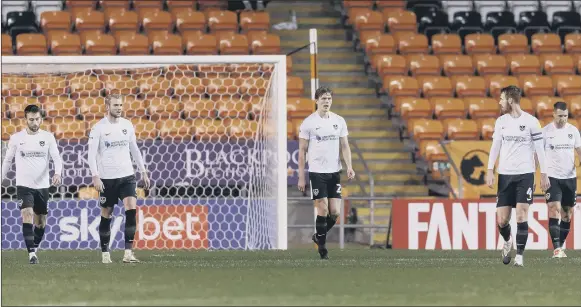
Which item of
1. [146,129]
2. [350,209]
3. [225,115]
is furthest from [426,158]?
[146,129]

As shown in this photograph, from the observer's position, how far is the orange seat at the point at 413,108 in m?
22.2

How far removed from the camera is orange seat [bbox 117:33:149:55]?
2219 cm

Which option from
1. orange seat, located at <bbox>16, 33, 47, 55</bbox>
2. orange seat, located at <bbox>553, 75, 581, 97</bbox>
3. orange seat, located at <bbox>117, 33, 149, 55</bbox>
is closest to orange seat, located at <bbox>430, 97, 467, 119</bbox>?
orange seat, located at <bbox>553, 75, 581, 97</bbox>

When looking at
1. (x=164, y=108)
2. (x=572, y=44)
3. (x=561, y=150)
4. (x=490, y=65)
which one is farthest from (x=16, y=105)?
Answer: (x=572, y=44)

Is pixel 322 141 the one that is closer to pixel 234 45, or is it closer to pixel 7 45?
pixel 234 45

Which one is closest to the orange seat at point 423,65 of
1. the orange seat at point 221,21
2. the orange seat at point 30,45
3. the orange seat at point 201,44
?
the orange seat at point 221,21

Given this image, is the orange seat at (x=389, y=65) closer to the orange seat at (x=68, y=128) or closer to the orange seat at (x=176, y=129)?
the orange seat at (x=176, y=129)

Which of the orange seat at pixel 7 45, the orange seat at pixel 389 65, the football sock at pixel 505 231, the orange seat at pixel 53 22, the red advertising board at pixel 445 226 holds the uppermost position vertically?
the orange seat at pixel 53 22

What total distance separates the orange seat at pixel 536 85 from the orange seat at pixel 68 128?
9.29 metres

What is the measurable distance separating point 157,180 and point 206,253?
274cm

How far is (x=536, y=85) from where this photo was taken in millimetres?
23828

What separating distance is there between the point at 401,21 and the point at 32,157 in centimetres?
1245

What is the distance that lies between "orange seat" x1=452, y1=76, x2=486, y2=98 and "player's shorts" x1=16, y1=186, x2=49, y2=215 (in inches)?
441

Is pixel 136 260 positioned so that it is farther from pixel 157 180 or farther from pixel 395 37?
pixel 395 37
